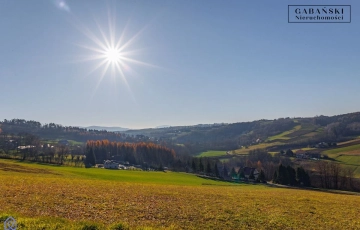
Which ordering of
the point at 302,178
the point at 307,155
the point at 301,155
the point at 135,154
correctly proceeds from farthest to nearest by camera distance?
the point at 301,155
the point at 307,155
the point at 135,154
the point at 302,178

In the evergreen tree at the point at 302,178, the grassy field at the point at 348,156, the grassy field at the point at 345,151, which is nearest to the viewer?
the evergreen tree at the point at 302,178

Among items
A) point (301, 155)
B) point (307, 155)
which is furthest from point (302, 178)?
point (301, 155)

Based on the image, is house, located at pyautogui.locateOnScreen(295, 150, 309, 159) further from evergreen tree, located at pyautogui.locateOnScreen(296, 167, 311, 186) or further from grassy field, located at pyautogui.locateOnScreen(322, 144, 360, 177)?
evergreen tree, located at pyautogui.locateOnScreen(296, 167, 311, 186)

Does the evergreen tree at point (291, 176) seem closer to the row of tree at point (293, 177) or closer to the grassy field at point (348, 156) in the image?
the row of tree at point (293, 177)

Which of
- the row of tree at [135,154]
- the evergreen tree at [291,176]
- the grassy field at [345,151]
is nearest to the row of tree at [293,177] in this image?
the evergreen tree at [291,176]

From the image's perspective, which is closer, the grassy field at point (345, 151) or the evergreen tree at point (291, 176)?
the evergreen tree at point (291, 176)

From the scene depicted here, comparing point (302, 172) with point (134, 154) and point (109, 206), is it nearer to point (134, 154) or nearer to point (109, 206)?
point (109, 206)

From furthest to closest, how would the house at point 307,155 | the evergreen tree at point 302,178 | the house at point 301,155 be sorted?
the house at point 301,155, the house at point 307,155, the evergreen tree at point 302,178

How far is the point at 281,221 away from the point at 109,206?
32.2 ft

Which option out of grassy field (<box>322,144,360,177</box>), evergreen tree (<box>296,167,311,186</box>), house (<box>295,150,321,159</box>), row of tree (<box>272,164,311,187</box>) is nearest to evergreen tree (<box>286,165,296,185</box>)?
row of tree (<box>272,164,311,187</box>)

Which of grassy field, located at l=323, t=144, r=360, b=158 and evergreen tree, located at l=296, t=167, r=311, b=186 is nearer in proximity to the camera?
evergreen tree, located at l=296, t=167, r=311, b=186

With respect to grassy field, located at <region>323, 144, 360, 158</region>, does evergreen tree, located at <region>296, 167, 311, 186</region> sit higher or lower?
lower

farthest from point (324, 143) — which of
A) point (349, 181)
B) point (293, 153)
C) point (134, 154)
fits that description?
point (134, 154)

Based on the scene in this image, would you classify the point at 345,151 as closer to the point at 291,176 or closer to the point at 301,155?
the point at 301,155
